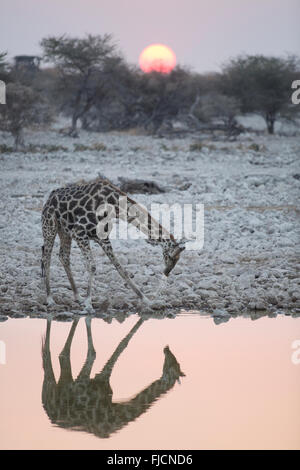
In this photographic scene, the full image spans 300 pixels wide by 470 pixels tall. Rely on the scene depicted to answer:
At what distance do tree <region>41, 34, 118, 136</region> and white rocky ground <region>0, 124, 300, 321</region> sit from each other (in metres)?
10.6

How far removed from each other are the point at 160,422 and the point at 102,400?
2.12 feet

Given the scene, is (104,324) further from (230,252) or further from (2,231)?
(2,231)

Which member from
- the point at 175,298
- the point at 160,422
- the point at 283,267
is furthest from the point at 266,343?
the point at 283,267

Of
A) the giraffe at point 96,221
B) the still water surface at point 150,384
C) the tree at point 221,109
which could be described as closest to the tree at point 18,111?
the tree at point 221,109

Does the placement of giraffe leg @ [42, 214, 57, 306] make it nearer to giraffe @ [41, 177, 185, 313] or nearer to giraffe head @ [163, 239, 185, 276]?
giraffe @ [41, 177, 185, 313]

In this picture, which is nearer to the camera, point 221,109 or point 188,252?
point 188,252

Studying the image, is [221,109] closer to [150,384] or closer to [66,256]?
[66,256]

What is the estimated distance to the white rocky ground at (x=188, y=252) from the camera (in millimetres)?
8172

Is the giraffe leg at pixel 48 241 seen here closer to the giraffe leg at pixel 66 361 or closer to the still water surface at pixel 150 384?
the still water surface at pixel 150 384

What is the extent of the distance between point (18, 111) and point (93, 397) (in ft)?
60.0

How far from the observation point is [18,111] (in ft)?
74.6

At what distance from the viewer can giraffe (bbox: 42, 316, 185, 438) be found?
493 cm

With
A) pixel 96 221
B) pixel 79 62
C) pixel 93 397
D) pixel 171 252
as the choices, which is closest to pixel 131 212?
pixel 96 221

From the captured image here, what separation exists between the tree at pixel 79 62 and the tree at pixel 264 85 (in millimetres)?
5683
